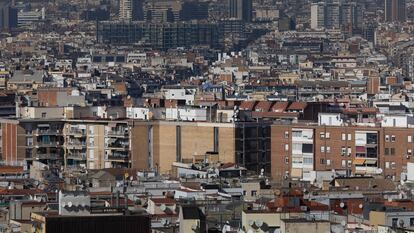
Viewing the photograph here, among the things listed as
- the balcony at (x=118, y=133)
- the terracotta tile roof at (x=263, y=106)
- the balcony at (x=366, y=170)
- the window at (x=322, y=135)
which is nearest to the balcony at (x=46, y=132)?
the balcony at (x=118, y=133)

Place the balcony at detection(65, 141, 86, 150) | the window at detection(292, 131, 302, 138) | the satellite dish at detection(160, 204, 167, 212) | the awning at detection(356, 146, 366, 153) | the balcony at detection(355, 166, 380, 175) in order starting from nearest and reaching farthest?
the satellite dish at detection(160, 204, 167, 212)
the balcony at detection(355, 166, 380, 175)
the awning at detection(356, 146, 366, 153)
the window at detection(292, 131, 302, 138)
the balcony at detection(65, 141, 86, 150)

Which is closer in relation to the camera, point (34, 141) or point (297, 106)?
point (34, 141)

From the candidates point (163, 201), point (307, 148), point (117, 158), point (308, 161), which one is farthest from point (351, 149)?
point (163, 201)

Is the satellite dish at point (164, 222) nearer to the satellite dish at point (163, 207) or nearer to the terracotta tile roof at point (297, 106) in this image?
the satellite dish at point (163, 207)

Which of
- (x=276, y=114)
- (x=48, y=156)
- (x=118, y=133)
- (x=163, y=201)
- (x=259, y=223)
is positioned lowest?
(x=48, y=156)

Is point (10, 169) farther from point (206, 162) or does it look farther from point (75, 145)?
point (75, 145)

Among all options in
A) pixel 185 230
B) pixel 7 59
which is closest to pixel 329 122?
pixel 185 230

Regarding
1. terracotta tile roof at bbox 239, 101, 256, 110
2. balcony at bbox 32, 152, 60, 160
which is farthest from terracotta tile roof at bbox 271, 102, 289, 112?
balcony at bbox 32, 152, 60, 160

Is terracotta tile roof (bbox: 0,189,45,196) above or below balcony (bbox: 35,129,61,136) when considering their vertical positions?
above

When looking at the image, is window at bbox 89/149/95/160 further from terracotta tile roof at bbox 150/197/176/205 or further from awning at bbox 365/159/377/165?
terracotta tile roof at bbox 150/197/176/205
